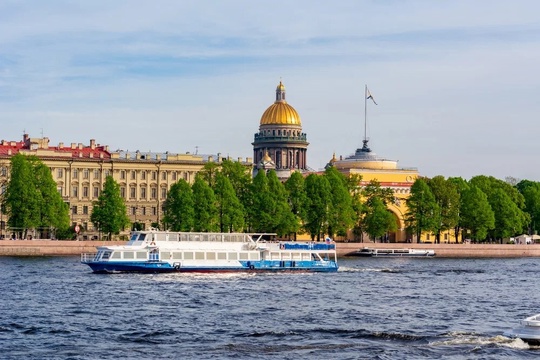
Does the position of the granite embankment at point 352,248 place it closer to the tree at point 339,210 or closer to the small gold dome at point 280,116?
the tree at point 339,210

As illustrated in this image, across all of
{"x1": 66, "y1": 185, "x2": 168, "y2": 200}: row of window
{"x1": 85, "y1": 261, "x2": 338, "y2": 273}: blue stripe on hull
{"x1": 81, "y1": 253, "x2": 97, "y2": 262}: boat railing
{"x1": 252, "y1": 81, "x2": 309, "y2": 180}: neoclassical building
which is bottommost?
{"x1": 85, "y1": 261, "x2": 338, "y2": 273}: blue stripe on hull

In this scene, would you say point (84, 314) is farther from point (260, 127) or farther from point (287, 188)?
point (260, 127)

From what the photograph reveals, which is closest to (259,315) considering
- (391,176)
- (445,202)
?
(445,202)

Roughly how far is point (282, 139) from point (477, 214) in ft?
161

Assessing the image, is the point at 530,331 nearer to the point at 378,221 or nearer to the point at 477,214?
the point at 378,221

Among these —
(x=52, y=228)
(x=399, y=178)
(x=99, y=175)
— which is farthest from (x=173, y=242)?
(x=399, y=178)

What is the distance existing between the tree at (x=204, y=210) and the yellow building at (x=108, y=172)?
21765 millimetres

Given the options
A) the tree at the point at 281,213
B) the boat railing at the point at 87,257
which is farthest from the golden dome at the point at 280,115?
the boat railing at the point at 87,257

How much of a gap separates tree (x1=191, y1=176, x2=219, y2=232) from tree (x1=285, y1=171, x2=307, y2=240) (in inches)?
358

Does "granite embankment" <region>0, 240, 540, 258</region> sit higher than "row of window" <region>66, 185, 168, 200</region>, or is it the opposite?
"row of window" <region>66, 185, 168, 200</region>

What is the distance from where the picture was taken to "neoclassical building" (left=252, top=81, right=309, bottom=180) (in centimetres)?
16338

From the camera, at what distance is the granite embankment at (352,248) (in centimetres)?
9400

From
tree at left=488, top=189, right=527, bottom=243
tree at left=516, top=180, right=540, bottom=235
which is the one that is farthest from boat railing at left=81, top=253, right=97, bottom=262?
tree at left=516, top=180, right=540, bottom=235

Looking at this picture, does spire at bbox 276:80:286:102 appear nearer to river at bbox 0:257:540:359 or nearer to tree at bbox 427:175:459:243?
tree at bbox 427:175:459:243
